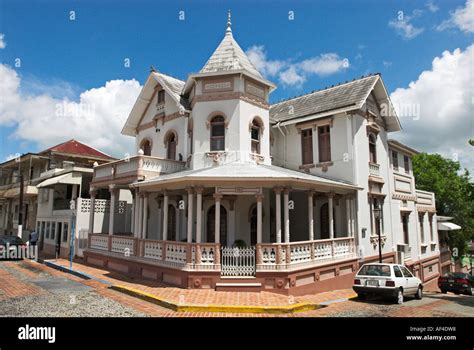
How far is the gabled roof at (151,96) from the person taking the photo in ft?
57.1

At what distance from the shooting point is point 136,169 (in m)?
15.0

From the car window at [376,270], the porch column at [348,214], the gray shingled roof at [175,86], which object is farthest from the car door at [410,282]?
the gray shingled roof at [175,86]

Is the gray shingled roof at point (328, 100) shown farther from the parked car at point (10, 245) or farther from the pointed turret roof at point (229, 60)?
the parked car at point (10, 245)

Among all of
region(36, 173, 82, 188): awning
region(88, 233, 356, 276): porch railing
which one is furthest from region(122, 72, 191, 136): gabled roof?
region(88, 233, 356, 276): porch railing

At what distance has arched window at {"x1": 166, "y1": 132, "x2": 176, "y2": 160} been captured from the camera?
18062 millimetres

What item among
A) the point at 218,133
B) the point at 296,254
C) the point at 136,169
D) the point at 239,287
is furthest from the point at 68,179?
the point at 296,254

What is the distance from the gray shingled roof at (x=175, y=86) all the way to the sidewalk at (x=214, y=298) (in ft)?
29.8

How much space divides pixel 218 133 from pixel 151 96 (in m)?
6.43

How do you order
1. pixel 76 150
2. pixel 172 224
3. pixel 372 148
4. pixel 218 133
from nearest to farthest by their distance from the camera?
1. pixel 218 133
2. pixel 172 224
3. pixel 372 148
4. pixel 76 150

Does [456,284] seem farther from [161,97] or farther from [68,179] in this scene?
[68,179]

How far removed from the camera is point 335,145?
54.8 feet
